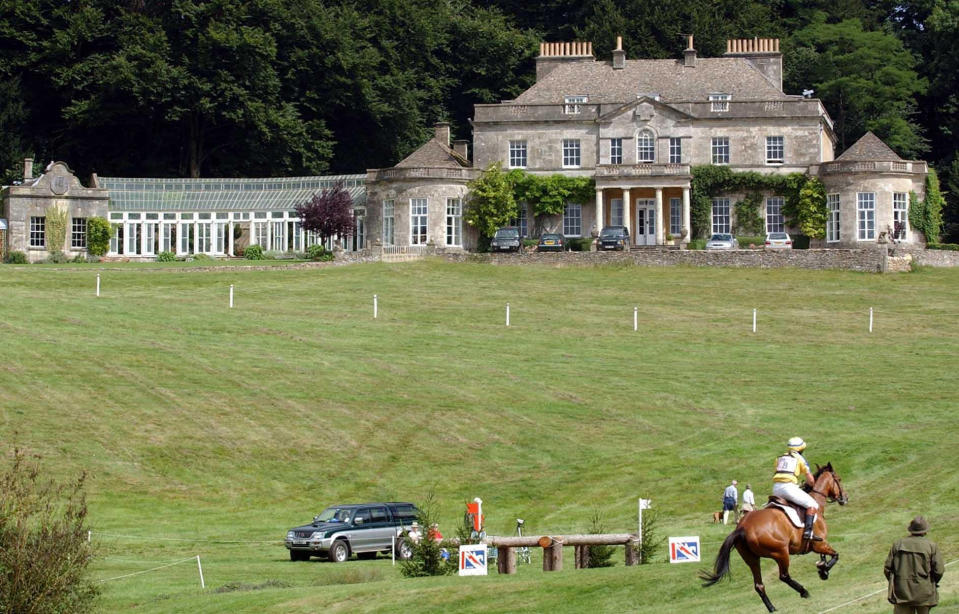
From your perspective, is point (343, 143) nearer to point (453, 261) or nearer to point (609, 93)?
point (609, 93)

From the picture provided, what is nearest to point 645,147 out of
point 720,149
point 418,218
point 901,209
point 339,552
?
point 720,149

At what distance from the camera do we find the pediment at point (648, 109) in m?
71.3

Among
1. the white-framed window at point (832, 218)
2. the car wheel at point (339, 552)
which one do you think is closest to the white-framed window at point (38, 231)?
the white-framed window at point (832, 218)

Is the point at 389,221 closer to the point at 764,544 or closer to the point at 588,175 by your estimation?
the point at 588,175

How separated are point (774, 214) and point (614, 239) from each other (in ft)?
30.2

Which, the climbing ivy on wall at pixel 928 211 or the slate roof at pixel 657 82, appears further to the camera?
the slate roof at pixel 657 82

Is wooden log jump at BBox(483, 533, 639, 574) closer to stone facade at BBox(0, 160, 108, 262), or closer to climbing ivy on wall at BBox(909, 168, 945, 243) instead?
climbing ivy on wall at BBox(909, 168, 945, 243)

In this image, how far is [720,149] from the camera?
234ft

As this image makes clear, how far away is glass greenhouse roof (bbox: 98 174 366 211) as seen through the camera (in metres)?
76.8

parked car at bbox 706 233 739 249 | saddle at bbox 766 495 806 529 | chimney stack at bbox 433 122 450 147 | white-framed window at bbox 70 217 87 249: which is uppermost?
chimney stack at bbox 433 122 450 147

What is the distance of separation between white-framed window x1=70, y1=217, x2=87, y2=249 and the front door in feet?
89.1

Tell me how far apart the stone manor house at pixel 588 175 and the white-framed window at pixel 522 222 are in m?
0.07

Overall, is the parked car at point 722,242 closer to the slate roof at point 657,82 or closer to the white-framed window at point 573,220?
the white-framed window at point 573,220

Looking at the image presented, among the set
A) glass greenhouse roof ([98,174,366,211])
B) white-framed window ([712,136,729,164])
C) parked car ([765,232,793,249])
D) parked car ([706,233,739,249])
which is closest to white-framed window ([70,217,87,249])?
glass greenhouse roof ([98,174,366,211])
